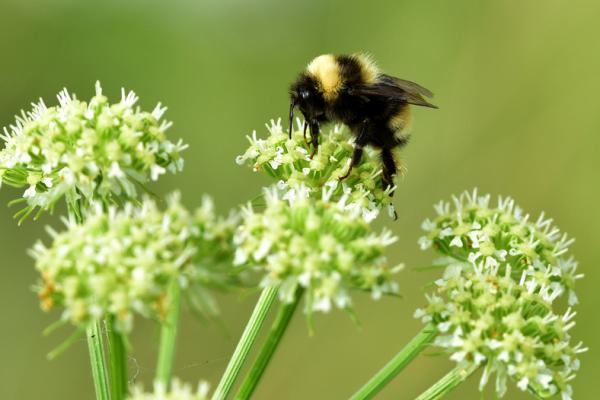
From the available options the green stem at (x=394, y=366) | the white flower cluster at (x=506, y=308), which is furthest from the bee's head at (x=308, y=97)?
the green stem at (x=394, y=366)

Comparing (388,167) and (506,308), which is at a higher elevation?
(388,167)

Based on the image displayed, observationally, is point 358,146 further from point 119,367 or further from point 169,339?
point 119,367

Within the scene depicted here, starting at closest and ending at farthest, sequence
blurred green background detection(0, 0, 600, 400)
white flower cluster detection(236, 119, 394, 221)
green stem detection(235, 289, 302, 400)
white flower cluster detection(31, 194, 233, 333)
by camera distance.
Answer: white flower cluster detection(31, 194, 233, 333) → green stem detection(235, 289, 302, 400) → white flower cluster detection(236, 119, 394, 221) → blurred green background detection(0, 0, 600, 400)

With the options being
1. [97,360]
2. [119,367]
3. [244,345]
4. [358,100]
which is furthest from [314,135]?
[119,367]

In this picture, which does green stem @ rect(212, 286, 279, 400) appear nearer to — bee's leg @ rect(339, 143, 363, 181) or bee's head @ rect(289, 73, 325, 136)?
bee's leg @ rect(339, 143, 363, 181)

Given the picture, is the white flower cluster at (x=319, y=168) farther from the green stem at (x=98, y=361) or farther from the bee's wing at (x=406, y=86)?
the green stem at (x=98, y=361)

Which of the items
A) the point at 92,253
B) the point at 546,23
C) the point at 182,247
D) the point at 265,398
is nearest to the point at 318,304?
the point at 182,247

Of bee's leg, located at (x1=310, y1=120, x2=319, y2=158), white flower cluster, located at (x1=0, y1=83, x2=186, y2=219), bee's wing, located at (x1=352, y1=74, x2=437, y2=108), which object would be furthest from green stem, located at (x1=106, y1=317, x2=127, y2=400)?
bee's wing, located at (x1=352, y1=74, x2=437, y2=108)
